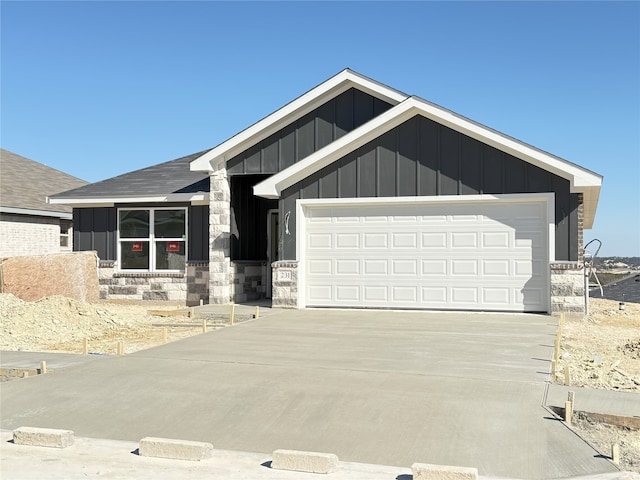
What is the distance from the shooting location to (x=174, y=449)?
5.29 metres

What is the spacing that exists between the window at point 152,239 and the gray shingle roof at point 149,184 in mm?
579

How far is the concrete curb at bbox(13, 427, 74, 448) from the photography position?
5602 mm

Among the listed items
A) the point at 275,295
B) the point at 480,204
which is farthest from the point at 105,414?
the point at 480,204

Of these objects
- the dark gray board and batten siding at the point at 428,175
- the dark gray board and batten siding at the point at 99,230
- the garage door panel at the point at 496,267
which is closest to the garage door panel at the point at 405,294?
the garage door panel at the point at 496,267

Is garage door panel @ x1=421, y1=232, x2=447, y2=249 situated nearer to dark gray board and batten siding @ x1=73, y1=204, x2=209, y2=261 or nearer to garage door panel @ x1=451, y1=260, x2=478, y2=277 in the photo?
garage door panel @ x1=451, y1=260, x2=478, y2=277

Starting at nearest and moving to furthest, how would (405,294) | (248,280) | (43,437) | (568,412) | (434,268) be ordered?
(43,437), (568,412), (434,268), (405,294), (248,280)

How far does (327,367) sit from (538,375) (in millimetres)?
2629

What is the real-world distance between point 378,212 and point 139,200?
7290 mm

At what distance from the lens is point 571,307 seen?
13797 millimetres

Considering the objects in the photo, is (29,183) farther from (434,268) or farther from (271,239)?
(434,268)

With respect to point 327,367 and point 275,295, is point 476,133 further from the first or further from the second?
point 327,367

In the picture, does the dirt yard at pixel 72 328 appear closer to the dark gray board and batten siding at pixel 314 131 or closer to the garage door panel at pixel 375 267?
the garage door panel at pixel 375 267

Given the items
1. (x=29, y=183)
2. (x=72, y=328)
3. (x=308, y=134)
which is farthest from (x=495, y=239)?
(x=29, y=183)

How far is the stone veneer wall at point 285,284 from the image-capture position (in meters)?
15.5
